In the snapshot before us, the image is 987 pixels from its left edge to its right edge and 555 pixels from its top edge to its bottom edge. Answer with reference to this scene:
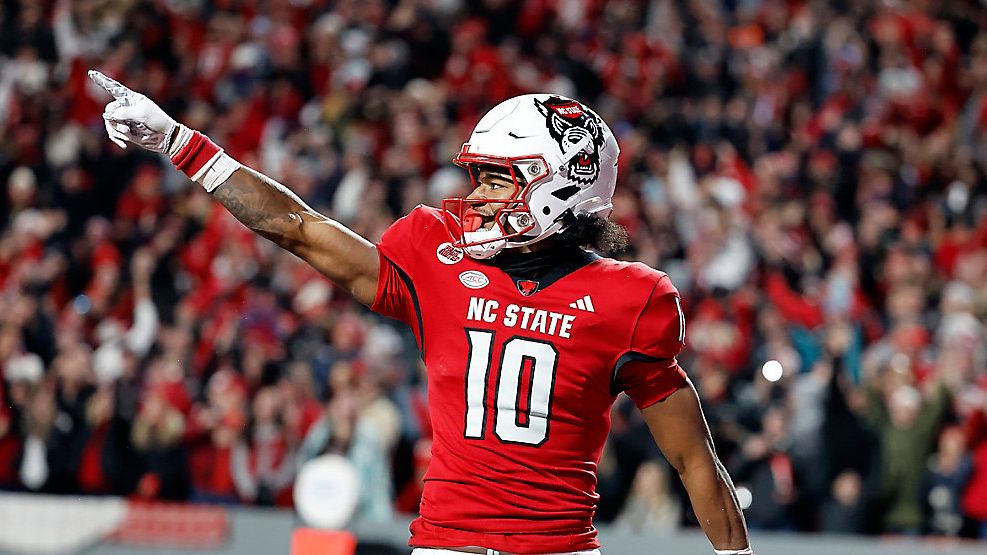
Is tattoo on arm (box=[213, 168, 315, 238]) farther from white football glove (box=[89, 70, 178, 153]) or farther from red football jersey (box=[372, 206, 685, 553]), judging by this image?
red football jersey (box=[372, 206, 685, 553])

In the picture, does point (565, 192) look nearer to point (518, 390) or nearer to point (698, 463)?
point (518, 390)

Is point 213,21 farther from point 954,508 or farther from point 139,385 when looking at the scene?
point 954,508

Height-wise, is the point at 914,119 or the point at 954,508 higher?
the point at 914,119

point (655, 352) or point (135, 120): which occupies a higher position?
point (135, 120)

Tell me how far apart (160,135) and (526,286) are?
3.34ft

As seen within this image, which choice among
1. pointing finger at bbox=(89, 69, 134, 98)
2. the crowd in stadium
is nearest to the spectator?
the crowd in stadium

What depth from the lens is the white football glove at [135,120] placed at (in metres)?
3.61

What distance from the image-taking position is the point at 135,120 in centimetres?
361

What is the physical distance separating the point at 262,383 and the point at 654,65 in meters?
5.20

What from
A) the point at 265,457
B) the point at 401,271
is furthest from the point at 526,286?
the point at 265,457

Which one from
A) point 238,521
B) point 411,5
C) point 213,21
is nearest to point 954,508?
point 238,521

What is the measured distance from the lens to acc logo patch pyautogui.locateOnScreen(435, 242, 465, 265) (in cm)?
357

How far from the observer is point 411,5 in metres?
13.4

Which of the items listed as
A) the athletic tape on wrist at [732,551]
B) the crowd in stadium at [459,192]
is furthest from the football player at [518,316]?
the crowd in stadium at [459,192]
